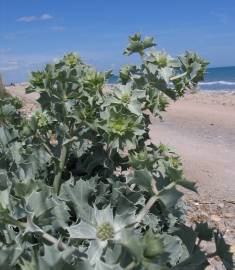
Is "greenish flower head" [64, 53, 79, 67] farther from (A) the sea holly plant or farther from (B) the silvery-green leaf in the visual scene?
(B) the silvery-green leaf

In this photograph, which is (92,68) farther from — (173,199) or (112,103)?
(173,199)

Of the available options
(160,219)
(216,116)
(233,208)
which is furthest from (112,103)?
(216,116)

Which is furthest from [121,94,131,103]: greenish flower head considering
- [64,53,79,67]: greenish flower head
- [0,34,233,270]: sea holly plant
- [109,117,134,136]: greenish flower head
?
[64,53,79,67]: greenish flower head

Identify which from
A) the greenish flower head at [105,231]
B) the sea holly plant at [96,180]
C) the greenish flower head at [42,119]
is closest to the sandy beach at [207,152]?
the sea holly plant at [96,180]

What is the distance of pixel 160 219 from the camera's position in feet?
6.02

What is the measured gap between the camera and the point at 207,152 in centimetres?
641

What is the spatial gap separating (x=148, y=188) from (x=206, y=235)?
1.60 ft

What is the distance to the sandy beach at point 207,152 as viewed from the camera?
3.85 m

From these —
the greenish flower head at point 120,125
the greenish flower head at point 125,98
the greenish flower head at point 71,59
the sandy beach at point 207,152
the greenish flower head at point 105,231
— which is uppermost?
the greenish flower head at point 71,59

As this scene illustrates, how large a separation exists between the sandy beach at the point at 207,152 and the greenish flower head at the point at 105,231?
2213 millimetres

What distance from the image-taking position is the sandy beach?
151 inches

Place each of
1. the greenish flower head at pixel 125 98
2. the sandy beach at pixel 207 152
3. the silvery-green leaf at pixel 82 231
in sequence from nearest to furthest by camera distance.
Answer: the silvery-green leaf at pixel 82 231, the greenish flower head at pixel 125 98, the sandy beach at pixel 207 152

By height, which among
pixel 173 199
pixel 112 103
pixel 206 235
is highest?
pixel 112 103

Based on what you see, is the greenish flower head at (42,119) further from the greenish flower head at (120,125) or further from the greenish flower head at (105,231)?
the greenish flower head at (105,231)
